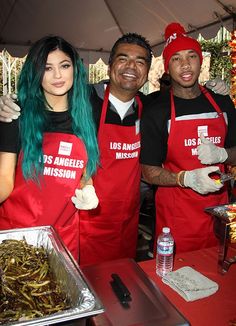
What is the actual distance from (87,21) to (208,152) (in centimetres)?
507

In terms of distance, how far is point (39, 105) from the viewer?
1.64m

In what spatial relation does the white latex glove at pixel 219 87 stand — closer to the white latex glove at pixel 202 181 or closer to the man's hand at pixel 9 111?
the white latex glove at pixel 202 181

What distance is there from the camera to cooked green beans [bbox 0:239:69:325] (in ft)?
2.84

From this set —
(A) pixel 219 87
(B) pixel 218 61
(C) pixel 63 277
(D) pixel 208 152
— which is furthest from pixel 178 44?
(B) pixel 218 61

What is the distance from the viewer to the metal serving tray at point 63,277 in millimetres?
783

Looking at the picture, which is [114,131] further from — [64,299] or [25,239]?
[64,299]

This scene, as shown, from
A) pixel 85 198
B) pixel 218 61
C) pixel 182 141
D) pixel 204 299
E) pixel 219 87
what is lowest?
pixel 204 299

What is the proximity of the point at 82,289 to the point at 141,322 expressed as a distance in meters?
0.25

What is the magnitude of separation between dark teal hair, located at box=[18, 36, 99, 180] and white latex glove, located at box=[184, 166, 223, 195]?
20.8 inches

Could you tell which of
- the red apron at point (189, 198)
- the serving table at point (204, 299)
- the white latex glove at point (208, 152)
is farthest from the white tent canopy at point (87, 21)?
the serving table at point (204, 299)

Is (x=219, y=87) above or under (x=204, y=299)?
above

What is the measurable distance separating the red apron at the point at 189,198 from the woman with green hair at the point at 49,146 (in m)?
0.54

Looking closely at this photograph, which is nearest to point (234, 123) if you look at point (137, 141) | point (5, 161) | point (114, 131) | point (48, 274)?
point (137, 141)

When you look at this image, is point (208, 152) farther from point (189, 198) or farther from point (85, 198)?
point (85, 198)
